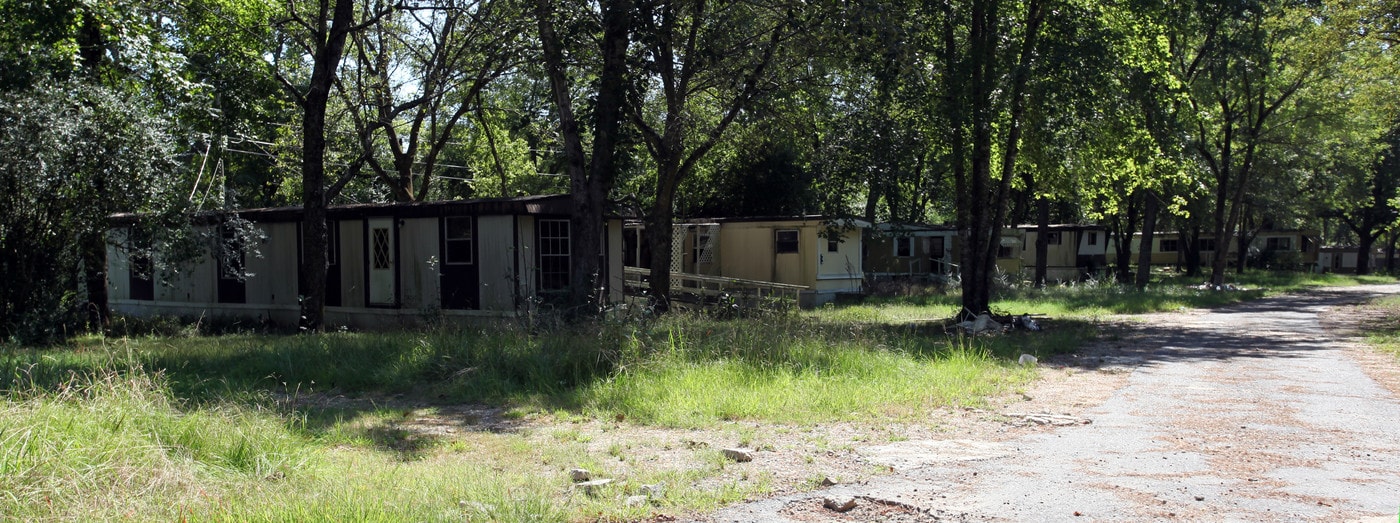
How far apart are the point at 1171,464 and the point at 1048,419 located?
5.63 feet

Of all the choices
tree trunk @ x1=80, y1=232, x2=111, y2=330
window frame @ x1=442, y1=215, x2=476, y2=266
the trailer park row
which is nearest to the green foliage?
tree trunk @ x1=80, y1=232, x2=111, y2=330

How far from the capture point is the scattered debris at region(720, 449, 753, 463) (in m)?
6.14

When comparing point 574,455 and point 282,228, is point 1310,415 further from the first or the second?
point 282,228

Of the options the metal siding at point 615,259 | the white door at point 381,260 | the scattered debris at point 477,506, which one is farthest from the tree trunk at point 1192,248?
the scattered debris at point 477,506

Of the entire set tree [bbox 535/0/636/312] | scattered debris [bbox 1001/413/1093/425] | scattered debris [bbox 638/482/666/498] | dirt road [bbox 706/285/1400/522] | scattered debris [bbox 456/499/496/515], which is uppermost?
tree [bbox 535/0/636/312]

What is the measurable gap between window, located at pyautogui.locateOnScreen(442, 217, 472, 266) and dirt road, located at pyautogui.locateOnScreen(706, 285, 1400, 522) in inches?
430

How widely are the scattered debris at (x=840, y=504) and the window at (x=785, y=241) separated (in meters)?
19.8

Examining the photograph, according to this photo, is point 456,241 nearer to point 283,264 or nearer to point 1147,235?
point 283,264

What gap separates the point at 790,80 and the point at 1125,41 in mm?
5337

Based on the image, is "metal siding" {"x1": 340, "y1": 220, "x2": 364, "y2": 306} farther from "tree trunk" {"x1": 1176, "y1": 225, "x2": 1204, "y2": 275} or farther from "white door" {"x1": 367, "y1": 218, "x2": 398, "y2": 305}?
"tree trunk" {"x1": 1176, "y1": 225, "x2": 1204, "y2": 275}

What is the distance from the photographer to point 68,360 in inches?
386

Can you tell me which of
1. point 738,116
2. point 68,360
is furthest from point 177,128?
point 738,116

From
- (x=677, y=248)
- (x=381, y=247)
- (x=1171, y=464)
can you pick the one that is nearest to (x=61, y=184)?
(x=381, y=247)

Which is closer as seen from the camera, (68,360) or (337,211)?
(68,360)
